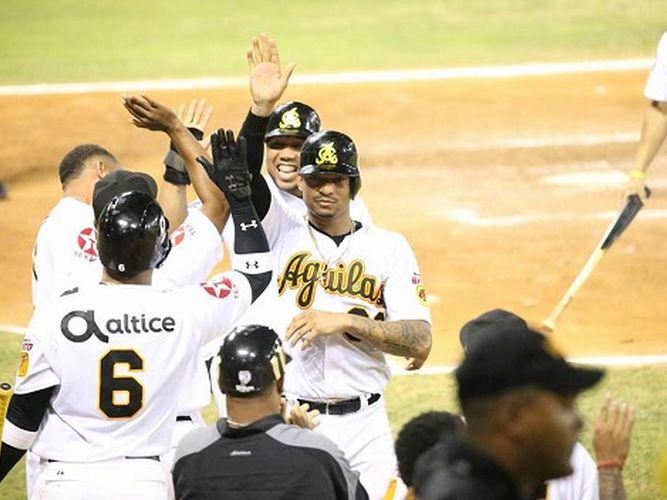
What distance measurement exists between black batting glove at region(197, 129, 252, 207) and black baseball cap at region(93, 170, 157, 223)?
29cm

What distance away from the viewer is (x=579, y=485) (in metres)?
4.81

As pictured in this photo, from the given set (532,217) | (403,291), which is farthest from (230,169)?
(532,217)

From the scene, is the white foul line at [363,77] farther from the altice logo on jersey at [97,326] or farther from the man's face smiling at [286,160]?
the altice logo on jersey at [97,326]

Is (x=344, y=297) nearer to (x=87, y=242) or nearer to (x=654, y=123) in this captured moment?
(x=87, y=242)

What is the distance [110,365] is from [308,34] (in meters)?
14.4

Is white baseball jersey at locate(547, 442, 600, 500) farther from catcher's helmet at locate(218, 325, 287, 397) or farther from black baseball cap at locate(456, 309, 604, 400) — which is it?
black baseball cap at locate(456, 309, 604, 400)

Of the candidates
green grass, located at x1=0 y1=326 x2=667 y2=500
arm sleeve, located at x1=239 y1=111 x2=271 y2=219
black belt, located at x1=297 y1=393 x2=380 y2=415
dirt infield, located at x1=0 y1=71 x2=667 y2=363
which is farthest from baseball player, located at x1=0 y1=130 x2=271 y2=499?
dirt infield, located at x1=0 y1=71 x2=667 y2=363

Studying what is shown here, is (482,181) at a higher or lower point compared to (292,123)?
lower

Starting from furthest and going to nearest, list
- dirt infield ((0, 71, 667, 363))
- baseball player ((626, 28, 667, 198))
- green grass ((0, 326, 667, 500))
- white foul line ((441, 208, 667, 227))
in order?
white foul line ((441, 208, 667, 227)), dirt infield ((0, 71, 667, 363)), baseball player ((626, 28, 667, 198)), green grass ((0, 326, 667, 500))

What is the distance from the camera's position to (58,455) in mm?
4871

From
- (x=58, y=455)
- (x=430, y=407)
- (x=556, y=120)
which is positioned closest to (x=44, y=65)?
(x=556, y=120)

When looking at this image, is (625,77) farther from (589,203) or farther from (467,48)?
(589,203)

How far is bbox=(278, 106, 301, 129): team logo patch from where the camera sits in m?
6.86

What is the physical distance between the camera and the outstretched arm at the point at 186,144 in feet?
18.7
